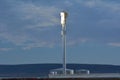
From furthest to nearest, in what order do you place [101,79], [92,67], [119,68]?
1. [92,67]
2. [119,68]
3. [101,79]

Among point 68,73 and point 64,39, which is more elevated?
point 64,39

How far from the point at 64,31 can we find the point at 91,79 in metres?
5.59

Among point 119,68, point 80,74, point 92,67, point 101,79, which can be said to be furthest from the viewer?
point 92,67

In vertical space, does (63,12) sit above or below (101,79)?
above

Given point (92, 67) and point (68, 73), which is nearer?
point (68, 73)

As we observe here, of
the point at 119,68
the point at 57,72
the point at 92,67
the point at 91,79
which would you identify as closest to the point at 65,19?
the point at 57,72

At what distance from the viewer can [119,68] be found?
1943 inches

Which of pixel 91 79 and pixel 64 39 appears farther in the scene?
pixel 64 39

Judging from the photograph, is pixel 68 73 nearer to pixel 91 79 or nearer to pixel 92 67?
pixel 91 79

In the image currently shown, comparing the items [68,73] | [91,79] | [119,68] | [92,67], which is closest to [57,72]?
[68,73]

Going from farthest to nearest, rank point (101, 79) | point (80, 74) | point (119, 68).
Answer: point (119, 68)
point (80, 74)
point (101, 79)

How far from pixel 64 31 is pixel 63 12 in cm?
108

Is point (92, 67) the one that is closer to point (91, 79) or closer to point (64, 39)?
point (64, 39)

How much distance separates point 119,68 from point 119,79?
87.5 ft
